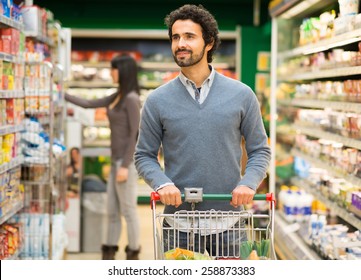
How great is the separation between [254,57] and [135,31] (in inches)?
69.4

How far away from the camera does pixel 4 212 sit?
407 centimetres

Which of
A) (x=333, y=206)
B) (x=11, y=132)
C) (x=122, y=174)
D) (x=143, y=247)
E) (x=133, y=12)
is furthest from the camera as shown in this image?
(x=133, y=12)

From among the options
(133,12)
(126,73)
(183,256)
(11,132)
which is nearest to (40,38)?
(126,73)

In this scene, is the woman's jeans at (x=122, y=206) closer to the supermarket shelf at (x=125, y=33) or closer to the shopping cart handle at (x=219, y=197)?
the shopping cart handle at (x=219, y=197)

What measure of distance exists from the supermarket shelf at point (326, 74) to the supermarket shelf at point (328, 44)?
17 centimetres

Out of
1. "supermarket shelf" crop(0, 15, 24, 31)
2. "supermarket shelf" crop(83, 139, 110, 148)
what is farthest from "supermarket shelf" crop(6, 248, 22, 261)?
"supermarket shelf" crop(83, 139, 110, 148)

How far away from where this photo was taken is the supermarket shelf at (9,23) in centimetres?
391

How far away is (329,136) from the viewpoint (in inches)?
201

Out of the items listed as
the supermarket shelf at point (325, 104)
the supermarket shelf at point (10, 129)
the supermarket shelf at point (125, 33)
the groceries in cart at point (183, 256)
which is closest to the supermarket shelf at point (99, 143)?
the supermarket shelf at point (125, 33)

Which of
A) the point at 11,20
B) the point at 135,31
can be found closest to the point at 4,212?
the point at 11,20

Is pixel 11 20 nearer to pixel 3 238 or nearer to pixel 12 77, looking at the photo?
pixel 12 77

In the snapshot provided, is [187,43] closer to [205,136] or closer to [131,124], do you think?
[205,136]

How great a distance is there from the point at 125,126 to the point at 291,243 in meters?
1.66

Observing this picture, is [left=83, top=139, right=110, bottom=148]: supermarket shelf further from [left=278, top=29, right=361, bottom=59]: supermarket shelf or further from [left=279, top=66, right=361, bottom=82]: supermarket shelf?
[left=278, top=29, right=361, bottom=59]: supermarket shelf
